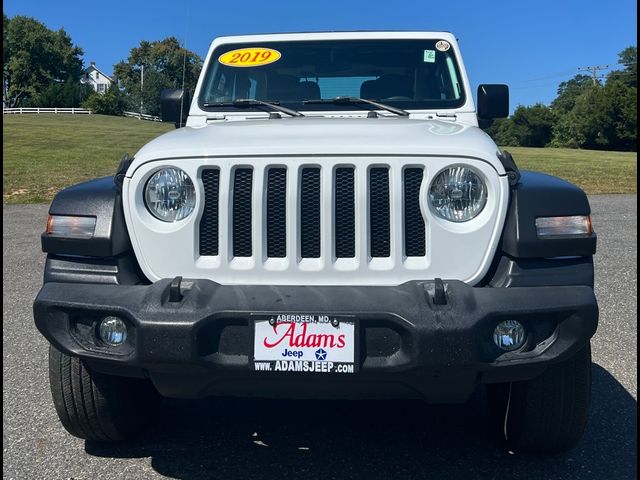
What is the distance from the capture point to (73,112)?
6500 centimetres

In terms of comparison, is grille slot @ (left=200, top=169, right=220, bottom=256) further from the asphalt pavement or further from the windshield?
the windshield

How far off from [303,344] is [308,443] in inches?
39.4

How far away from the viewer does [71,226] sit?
2.75 metres

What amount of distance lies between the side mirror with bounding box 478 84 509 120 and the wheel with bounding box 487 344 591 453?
1.92 meters

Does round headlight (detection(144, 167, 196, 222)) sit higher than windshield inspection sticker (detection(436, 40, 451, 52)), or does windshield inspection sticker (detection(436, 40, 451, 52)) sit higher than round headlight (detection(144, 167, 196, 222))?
windshield inspection sticker (detection(436, 40, 451, 52))

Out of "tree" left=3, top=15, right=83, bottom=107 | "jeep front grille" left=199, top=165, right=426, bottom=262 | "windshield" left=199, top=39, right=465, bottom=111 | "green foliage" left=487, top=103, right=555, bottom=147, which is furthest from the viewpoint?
"tree" left=3, top=15, right=83, bottom=107

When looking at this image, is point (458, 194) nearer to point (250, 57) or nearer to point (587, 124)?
point (250, 57)

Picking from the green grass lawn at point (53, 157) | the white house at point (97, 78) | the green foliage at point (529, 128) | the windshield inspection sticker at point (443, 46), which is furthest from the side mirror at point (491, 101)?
the white house at point (97, 78)

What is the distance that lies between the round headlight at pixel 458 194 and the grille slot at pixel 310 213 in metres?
0.44

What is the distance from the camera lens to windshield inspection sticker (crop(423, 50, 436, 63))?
431 cm

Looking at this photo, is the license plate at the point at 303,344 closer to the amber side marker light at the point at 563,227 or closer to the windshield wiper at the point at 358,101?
the amber side marker light at the point at 563,227

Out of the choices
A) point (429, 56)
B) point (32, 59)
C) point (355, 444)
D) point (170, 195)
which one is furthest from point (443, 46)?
point (32, 59)

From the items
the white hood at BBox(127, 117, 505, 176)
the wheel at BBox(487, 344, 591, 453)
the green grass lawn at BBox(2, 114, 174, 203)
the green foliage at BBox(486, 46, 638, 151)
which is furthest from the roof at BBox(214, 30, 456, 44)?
the green foliage at BBox(486, 46, 638, 151)

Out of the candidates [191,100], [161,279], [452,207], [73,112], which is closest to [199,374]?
[161,279]
